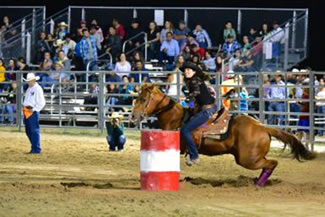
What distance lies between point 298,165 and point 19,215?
26.4ft

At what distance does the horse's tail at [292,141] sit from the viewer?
14.3 m

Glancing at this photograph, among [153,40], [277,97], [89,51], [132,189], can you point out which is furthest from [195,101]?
[89,51]

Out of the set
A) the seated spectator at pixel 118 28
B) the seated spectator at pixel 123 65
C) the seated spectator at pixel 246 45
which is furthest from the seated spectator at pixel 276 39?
the seated spectator at pixel 118 28

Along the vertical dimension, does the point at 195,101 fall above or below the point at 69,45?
below

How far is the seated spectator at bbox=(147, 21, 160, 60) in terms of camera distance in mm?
28348

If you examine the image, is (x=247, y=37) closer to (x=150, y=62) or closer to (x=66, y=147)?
(x=150, y=62)

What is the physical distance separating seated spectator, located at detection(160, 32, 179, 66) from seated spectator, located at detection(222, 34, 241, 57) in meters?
1.39

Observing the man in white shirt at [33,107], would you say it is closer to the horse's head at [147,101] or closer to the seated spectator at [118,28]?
the horse's head at [147,101]

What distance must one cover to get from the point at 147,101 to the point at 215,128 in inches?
54.6

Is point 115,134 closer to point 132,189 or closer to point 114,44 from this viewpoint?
point 132,189

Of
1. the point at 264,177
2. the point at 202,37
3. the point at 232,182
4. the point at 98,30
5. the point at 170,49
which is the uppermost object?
the point at 98,30

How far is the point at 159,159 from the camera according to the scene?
13.1 meters

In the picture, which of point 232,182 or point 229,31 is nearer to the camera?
point 232,182

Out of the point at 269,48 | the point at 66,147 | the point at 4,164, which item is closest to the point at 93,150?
the point at 66,147
